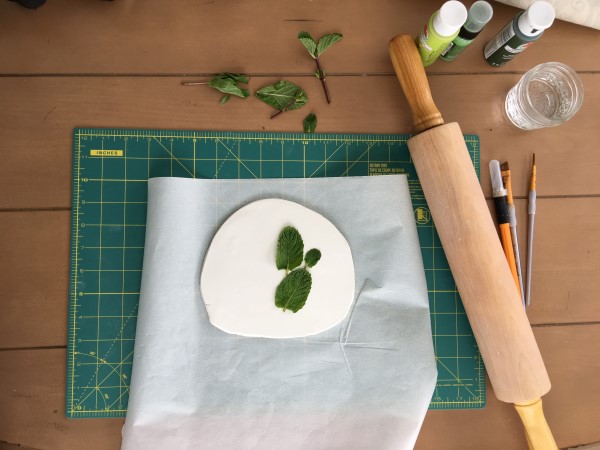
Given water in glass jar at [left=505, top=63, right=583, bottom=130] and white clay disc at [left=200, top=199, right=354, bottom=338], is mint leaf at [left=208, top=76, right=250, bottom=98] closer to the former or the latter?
white clay disc at [left=200, top=199, right=354, bottom=338]

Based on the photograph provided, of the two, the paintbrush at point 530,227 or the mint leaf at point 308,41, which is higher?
the mint leaf at point 308,41

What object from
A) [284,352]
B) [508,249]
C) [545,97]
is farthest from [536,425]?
[545,97]

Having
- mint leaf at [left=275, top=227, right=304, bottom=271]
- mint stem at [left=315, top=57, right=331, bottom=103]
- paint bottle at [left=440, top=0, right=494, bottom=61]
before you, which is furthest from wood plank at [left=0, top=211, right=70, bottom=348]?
paint bottle at [left=440, top=0, right=494, bottom=61]

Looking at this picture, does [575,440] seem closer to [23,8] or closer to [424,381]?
[424,381]

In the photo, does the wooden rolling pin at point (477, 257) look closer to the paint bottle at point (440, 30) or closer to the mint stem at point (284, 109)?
the paint bottle at point (440, 30)

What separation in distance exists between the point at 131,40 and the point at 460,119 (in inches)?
27.4

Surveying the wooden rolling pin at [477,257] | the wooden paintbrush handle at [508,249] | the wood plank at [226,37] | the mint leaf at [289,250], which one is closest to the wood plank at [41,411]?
the mint leaf at [289,250]

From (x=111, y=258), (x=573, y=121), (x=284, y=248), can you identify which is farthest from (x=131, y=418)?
(x=573, y=121)

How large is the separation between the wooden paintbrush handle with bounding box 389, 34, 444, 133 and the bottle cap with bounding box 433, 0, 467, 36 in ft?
0.25

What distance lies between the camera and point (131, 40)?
0.92 meters

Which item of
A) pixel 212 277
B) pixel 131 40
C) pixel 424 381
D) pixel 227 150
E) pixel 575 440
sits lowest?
pixel 575 440

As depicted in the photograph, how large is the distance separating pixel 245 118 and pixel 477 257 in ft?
1.74

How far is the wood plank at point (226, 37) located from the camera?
91 centimetres

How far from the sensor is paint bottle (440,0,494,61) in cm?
84
